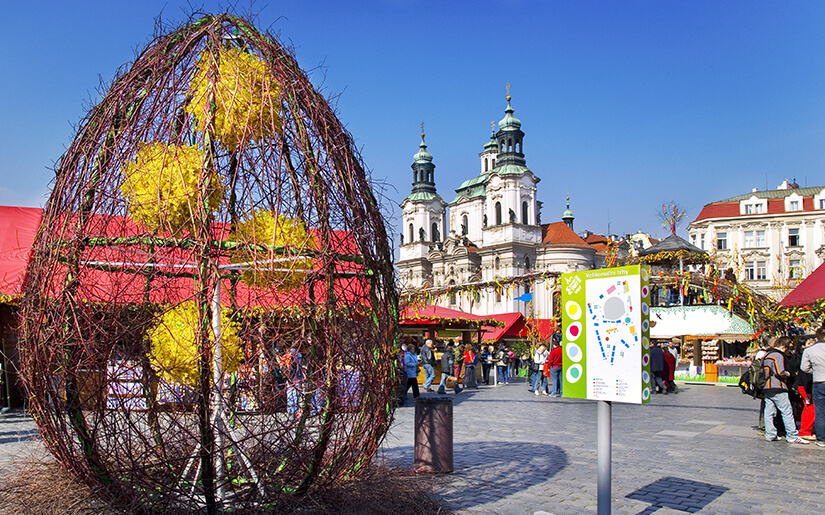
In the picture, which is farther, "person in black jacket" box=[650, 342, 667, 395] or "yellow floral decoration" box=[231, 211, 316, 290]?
"person in black jacket" box=[650, 342, 667, 395]

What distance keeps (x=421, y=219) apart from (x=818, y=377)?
77.8 meters

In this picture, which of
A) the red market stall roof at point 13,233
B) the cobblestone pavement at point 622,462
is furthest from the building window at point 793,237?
the red market stall roof at point 13,233

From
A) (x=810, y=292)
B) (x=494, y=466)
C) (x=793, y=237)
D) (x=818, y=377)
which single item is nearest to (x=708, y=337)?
(x=810, y=292)

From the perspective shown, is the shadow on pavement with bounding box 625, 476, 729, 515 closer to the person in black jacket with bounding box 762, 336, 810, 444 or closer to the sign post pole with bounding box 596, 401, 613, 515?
the sign post pole with bounding box 596, 401, 613, 515

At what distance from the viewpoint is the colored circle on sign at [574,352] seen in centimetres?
563

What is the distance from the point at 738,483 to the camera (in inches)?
279

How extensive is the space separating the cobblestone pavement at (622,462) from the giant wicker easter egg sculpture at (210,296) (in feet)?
5.31

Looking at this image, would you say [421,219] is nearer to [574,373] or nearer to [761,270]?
[761,270]

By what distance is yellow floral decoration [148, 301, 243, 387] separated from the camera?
174 inches

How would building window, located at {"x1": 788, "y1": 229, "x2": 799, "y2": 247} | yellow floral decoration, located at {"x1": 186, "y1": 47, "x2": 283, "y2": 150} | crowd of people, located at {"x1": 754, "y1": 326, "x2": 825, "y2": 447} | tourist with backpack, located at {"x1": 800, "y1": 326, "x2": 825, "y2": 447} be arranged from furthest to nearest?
building window, located at {"x1": 788, "y1": 229, "x2": 799, "y2": 247} < crowd of people, located at {"x1": 754, "y1": 326, "x2": 825, "y2": 447} < tourist with backpack, located at {"x1": 800, "y1": 326, "x2": 825, "y2": 447} < yellow floral decoration, located at {"x1": 186, "y1": 47, "x2": 283, "y2": 150}

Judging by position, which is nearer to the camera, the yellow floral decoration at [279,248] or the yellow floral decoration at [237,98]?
the yellow floral decoration at [279,248]

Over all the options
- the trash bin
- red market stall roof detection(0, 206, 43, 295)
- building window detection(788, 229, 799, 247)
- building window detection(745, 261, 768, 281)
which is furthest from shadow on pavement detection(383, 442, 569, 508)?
building window detection(788, 229, 799, 247)

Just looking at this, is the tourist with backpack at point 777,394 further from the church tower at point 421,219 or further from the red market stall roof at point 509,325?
the church tower at point 421,219

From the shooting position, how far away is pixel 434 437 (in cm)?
728
